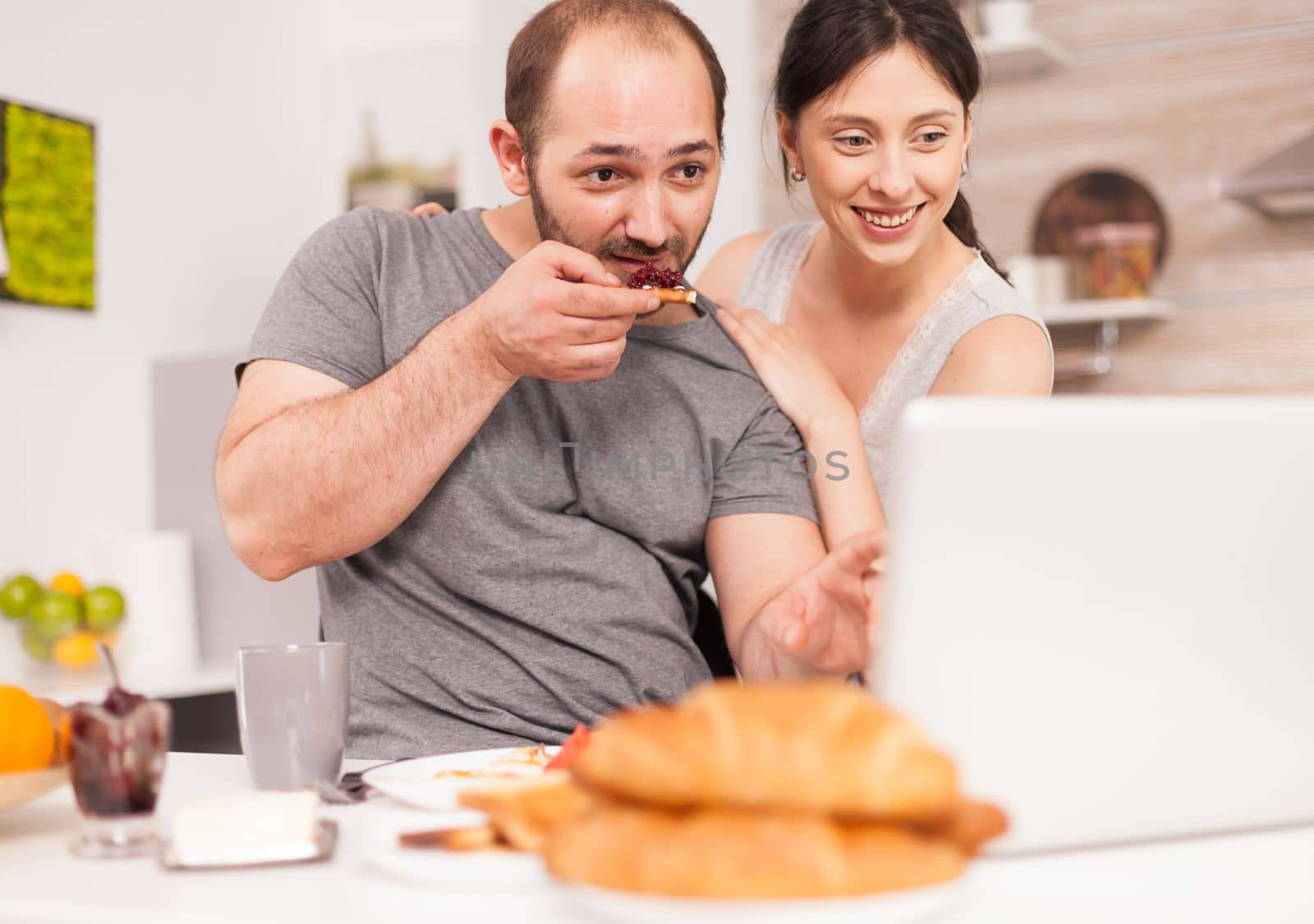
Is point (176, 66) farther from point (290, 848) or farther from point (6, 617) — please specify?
point (290, 848)

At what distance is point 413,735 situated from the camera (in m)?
1.40

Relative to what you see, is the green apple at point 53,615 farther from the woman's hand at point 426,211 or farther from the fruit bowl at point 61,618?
the woman's hand at point 426,211

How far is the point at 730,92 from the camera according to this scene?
11.7 ft

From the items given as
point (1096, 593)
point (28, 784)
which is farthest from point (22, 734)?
point (1096, 593)

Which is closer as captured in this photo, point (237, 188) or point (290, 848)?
point (290, 848)

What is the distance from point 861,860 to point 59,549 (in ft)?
8.56

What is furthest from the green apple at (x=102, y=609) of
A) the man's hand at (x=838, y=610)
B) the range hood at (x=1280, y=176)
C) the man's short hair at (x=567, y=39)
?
the range hood at (x=1280, y=176)

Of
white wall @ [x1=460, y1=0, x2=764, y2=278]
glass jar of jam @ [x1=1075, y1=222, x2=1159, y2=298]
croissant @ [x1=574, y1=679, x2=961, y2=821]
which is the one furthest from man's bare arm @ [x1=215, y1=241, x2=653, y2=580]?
white wall @ [x1=460, y1=0, x2=764, y2=278]

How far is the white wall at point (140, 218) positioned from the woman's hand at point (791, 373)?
5.63 ft

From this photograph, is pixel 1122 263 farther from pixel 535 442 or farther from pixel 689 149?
pixel 535 442

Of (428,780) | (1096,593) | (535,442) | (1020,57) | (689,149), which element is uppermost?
(1020,57)

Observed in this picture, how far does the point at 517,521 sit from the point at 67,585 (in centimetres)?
153

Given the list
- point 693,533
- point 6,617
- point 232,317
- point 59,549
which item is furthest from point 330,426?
point 232,317

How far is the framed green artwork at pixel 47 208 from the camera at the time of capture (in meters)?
2.66
